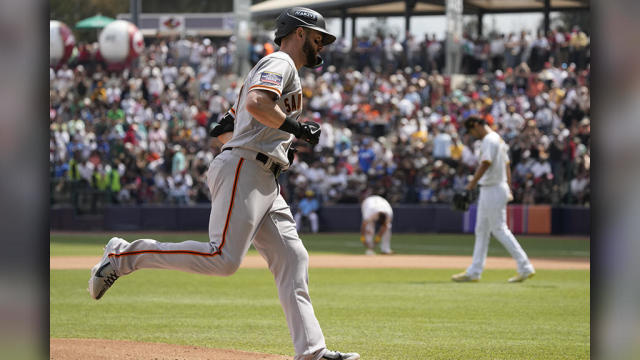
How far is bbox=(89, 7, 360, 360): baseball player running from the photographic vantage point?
16.3 ft

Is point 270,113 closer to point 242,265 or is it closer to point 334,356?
point 334,356

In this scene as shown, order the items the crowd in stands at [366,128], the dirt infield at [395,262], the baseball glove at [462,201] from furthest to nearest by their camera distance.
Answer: the crowd in stands at [366,128], the dirt infield at [395,262], the baseball glove at [462,201]

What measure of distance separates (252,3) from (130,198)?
14.9 metres

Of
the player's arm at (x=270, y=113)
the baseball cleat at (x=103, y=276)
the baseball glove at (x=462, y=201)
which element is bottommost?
the baseball glove at (x=462, y=201)

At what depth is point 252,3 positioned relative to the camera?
37.5 metres

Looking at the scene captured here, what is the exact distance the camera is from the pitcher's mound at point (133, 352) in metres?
5.96

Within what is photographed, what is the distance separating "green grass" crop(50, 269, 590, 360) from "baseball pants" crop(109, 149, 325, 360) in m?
1.22

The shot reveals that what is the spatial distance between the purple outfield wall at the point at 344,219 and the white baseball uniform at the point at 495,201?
467 inches

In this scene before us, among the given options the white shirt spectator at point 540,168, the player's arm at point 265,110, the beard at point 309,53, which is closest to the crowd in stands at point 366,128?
the white shirt spectator at point 540,168

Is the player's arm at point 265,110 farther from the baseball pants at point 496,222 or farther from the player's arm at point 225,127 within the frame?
the baseball pants at point 496,222

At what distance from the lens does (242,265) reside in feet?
51.1

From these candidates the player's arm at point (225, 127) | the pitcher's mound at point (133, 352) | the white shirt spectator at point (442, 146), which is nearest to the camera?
the player's arm at point (225, 127)

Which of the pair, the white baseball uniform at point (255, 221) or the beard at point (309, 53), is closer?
the white baseball uniform at point (255, 221)

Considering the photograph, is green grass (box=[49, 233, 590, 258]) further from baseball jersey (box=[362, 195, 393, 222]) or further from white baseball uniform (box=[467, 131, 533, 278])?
white baseball uniform (box=[467, 131, 533, 278])
